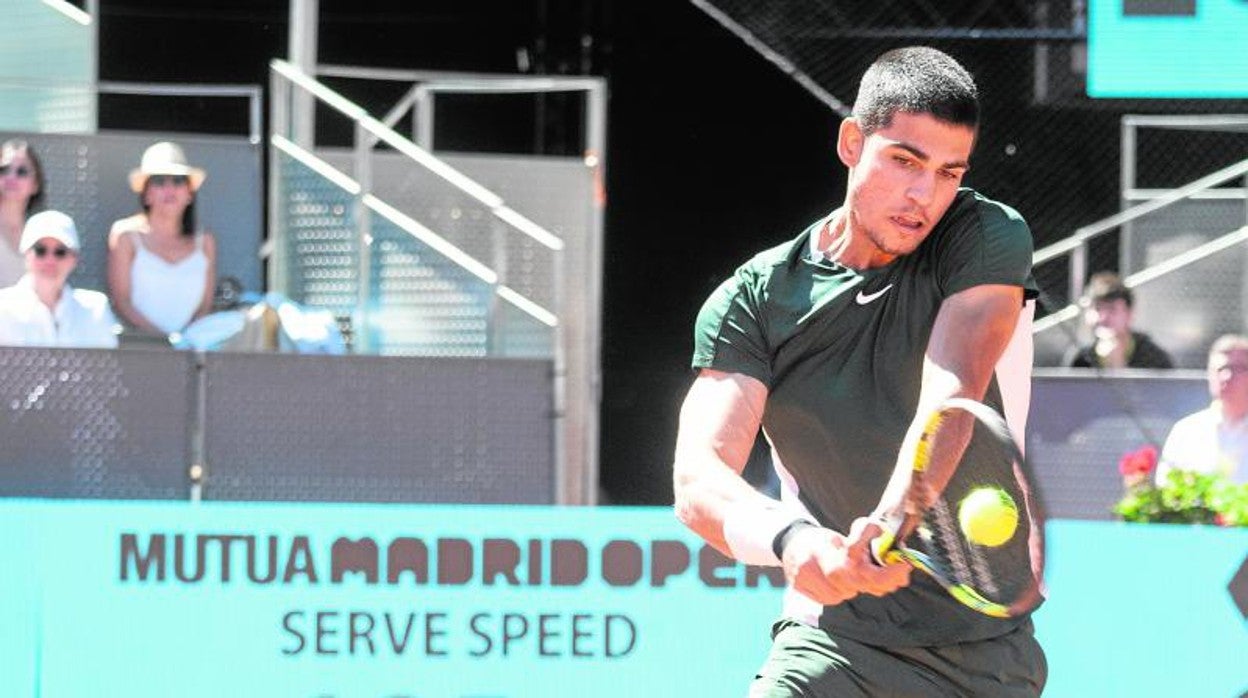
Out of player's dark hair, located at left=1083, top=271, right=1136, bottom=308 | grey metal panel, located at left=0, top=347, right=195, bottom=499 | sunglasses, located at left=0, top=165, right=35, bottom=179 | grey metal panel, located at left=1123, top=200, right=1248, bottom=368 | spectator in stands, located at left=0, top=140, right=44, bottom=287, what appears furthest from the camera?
grey metal panel, located at left=1123, top=200, right=1248, bottom=368

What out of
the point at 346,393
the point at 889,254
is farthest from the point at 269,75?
the point at 889,254

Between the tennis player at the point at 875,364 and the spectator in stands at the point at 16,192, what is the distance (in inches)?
219

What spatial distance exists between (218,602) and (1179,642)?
3392 mm

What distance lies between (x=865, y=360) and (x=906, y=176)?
357 mm

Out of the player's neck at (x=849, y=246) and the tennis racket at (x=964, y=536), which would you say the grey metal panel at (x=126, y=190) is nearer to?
the player's neck at (x=849, y=246)

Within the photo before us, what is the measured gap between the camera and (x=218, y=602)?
743 cm

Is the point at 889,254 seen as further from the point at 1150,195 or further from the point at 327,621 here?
the point at 1150,195

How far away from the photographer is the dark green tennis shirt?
390cm

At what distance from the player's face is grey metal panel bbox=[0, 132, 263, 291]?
5.92 metres

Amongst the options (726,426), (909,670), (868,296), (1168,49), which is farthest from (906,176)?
(1168,49)

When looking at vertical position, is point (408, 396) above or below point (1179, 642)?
above

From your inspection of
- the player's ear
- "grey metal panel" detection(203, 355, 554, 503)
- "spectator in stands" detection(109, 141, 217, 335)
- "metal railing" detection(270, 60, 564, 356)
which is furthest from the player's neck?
"spectator in stands" detection(109, 141, 217, 335)

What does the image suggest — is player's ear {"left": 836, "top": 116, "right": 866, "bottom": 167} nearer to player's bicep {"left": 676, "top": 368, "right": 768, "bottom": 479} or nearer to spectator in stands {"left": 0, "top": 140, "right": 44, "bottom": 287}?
player's bicep {"left": 676, "top": 368, "right": 768, "bottom": 479}

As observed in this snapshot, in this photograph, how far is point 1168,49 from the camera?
1072 cm
